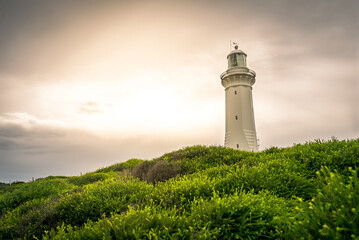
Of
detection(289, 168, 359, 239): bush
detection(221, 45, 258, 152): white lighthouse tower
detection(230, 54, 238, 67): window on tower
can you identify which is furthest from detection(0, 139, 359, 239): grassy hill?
detection(230, 54, 238, 67): window on tower

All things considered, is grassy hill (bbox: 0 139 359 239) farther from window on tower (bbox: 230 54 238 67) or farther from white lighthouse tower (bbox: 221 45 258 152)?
window on tower (bbox: 230 54 238 67)

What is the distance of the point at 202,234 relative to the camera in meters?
3.44

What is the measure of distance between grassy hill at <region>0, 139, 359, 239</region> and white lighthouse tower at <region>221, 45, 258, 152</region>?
14.4m

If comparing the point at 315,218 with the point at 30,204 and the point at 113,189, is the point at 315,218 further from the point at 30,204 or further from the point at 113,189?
the point at 30,204

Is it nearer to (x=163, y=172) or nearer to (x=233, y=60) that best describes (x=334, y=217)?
(x=163, y=172)

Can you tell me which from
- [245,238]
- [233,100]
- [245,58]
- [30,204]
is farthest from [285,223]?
[245,58]

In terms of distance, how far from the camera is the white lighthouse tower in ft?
83.2

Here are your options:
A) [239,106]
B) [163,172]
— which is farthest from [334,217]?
[239,106]

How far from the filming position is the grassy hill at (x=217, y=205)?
3172 millimetres

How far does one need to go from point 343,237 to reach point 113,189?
20.0ft

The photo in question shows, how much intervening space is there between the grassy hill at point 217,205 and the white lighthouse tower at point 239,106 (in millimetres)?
14414

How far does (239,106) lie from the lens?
2611 centimetres

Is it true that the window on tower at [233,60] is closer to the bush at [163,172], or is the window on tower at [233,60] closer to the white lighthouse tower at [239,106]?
the white lighthouse tower at [239,106]

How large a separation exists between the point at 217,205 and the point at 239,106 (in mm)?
23264
